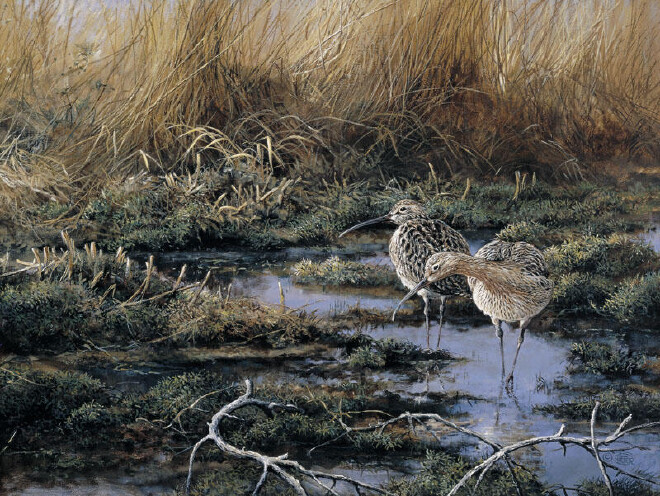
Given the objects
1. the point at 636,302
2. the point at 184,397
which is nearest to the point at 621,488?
the point at 636,302

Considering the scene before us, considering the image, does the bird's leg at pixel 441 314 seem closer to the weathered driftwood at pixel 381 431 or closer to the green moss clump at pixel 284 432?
the weathered driftwood at pixel 381 431

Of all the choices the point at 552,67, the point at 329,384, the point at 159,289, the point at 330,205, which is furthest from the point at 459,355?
the point at 552,67

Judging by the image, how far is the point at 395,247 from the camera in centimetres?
366

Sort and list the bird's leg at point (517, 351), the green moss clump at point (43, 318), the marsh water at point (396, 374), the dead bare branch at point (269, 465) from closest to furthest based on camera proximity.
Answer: the dead bare branch at point (269, 465) < the marsh water at point (396, 374) < the bird's leg at point (517, 351) < the green moss clump at point (43, 318)

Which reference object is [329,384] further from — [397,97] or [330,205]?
[397,97]

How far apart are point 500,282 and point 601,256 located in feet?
2.09

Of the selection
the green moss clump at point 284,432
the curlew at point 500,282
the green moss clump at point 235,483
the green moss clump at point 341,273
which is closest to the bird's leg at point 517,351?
the curlew at point 500,282

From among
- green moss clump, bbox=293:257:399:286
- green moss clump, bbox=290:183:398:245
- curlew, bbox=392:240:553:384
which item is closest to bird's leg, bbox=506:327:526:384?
curlew, bbox=392:240:553:384

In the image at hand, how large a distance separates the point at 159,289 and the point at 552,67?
6.66ft

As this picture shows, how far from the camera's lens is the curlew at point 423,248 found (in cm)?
351

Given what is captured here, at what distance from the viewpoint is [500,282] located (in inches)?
133

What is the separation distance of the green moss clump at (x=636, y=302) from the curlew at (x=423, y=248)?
0.61 metres

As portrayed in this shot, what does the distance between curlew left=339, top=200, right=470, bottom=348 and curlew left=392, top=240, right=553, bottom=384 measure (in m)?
0.06

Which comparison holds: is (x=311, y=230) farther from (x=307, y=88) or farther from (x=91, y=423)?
(x=91, y=423)
